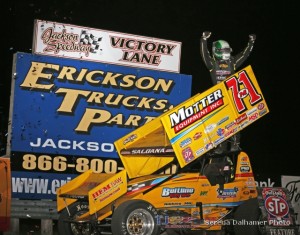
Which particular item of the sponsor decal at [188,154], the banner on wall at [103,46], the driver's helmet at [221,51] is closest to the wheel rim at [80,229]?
the sponsor decal at [188,154]

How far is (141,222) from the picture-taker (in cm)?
689

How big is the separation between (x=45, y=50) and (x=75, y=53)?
613 mm

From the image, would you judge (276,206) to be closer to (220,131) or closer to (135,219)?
(220,131)

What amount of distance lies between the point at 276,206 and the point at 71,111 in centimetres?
445

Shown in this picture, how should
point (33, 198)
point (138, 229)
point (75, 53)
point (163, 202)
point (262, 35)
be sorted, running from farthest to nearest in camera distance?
point (262, 35) < point (75, 53) < point (33, 198) < point (163, 202) < point (138, 229)

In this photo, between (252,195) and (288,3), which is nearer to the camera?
(252,195)

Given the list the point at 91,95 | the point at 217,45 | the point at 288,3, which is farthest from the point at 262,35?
the point at 91,95

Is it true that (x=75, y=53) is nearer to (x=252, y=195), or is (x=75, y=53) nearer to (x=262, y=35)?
(x=252, y=195)

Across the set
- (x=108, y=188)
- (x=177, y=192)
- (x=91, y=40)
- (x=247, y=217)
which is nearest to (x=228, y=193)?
(x=247, y=217)

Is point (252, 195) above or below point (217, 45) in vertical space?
below

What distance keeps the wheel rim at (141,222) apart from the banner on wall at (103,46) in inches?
169

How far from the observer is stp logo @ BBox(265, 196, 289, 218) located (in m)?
7.77

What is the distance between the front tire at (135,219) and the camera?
659cm

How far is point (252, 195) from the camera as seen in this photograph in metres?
8.09
